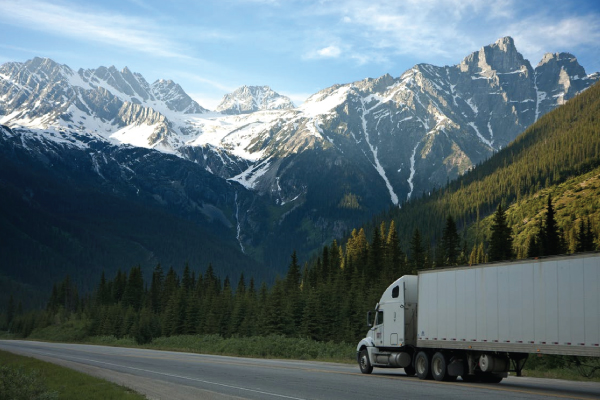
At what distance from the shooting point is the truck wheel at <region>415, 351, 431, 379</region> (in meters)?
28.9

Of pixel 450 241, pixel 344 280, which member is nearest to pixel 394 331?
pixel 344 280

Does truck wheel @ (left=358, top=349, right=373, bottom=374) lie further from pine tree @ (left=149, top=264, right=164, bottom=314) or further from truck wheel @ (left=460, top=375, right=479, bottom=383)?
pine tree @ (left=149, top=264, right=164, bottom=314)

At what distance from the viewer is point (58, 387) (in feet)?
87.0

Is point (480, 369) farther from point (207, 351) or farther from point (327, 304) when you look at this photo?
point (327, 304)

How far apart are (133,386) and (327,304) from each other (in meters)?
48.8

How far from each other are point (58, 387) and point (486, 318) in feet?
60.2

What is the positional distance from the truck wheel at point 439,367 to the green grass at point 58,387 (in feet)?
43.3

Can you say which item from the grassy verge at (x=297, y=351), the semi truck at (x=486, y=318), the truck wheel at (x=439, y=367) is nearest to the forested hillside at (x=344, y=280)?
the grassy verge at (x=297, y=351)

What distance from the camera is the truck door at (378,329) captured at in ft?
108

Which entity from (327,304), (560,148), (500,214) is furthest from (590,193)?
(327,304)

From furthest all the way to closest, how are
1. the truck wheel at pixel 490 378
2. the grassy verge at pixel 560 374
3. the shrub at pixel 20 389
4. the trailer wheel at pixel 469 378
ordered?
the grassy verge at pixel 560 374 → the trailer wheel at pixel 469 378 → the truck wheel at pixel 490 378 → the shrub at pixel 20 389

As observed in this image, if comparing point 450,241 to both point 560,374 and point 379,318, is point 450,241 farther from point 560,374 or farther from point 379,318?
point 560,374

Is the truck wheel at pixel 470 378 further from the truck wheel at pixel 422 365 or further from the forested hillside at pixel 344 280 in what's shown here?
A: the forested hillside at pixel 344 280

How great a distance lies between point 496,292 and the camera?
25141 mm
